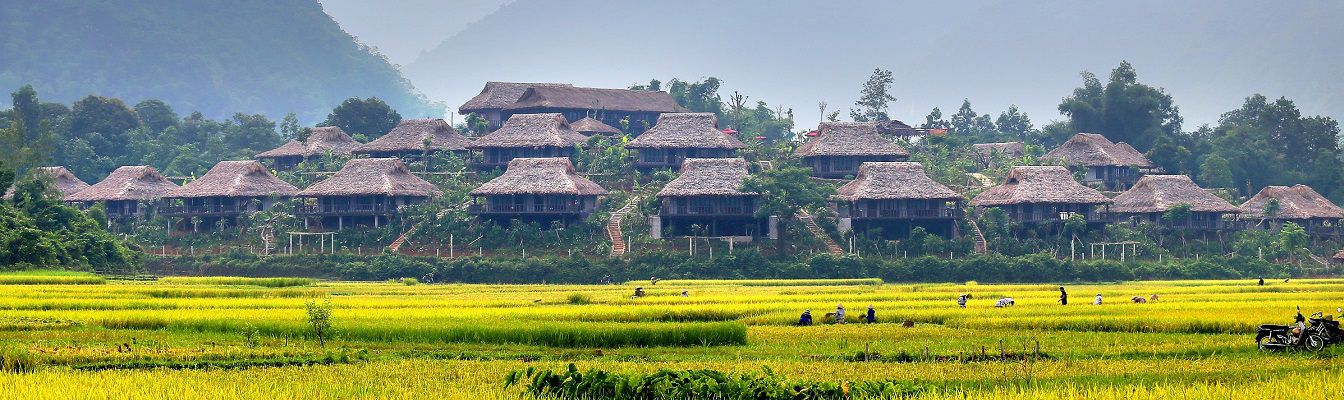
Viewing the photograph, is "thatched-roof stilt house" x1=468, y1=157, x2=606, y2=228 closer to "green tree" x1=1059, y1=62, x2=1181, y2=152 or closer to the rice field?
the rice field

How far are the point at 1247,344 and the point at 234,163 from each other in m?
55.5

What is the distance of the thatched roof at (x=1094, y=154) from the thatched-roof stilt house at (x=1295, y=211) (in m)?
7.01

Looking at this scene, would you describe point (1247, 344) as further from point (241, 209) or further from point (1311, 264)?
point (241, 209)

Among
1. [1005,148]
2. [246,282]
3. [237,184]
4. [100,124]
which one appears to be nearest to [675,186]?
[246,282]

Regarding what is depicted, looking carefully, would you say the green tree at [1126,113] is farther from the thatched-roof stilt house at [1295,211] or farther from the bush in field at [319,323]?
the bush in field at [319,323]

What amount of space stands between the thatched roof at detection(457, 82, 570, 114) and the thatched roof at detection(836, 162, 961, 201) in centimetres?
2197

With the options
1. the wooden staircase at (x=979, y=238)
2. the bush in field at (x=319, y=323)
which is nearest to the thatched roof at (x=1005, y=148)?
the wooden staircase at (x=979, y=238)

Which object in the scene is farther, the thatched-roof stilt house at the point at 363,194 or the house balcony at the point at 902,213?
the thatched-roof stilt house at the point at 363,194

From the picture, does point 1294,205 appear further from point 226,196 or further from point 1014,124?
point 226,196

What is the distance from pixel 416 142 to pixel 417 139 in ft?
0.97

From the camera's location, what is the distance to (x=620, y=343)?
2727 centimetres

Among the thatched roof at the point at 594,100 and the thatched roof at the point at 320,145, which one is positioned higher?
the thatched roof at the point at 594,100

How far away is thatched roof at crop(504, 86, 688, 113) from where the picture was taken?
81.2 metres

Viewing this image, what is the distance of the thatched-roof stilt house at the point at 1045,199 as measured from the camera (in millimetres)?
64750
